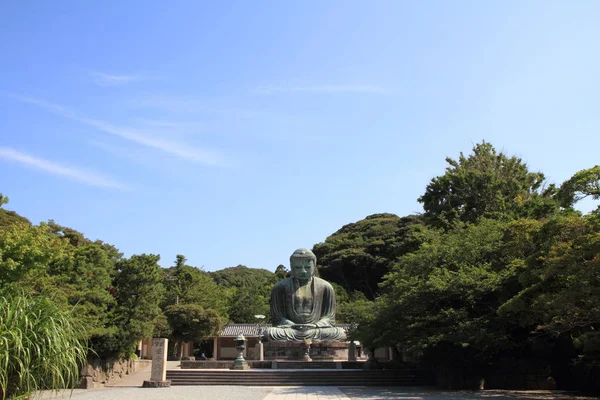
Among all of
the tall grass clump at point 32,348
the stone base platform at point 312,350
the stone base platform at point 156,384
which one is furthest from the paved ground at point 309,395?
the stone base platform at point 312,350

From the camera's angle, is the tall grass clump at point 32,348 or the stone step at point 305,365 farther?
the stone step at point 305,365

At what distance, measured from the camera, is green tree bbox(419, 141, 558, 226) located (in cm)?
2989

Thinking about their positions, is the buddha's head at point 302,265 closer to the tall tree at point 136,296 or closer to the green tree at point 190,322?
the tall tree at point 136,296

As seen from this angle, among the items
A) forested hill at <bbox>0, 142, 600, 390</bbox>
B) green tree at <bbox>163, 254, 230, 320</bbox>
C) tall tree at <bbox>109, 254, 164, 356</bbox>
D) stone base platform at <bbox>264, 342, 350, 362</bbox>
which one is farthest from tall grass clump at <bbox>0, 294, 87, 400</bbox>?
green tree at <bbox>163, 254, 230, 320</bbox>

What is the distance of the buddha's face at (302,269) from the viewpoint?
27312 mm

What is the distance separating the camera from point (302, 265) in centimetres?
2733

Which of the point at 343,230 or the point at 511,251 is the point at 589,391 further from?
the point at 343,230

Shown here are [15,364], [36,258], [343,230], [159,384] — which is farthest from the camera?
[343,230]

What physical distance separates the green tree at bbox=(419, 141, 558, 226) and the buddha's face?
7603mm

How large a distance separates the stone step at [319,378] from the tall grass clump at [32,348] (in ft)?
37.4

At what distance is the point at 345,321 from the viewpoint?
3309 centimetres

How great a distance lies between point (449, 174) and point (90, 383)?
70.7 feet

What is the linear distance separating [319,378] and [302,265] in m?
8.80

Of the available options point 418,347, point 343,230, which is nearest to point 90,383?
point 418,347
